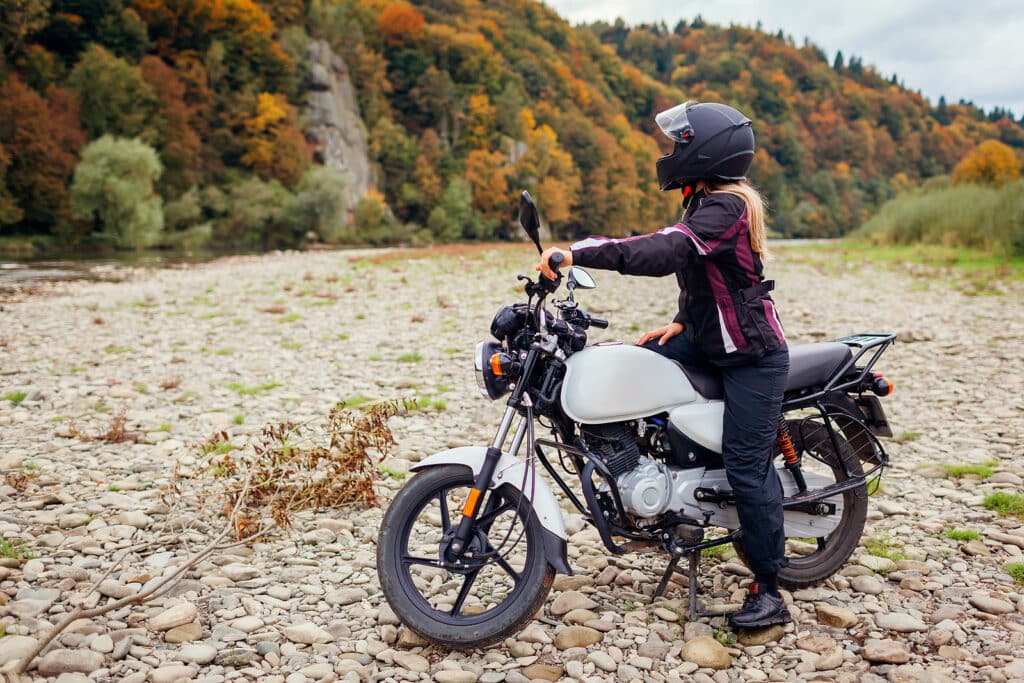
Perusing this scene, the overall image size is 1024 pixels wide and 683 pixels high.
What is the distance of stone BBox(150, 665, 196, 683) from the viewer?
10.3ft

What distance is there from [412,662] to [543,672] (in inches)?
23.8

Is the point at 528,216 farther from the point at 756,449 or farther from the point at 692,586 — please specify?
the point at 692,586

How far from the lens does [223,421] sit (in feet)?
23.9

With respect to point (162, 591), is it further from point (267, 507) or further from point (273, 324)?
point (273, 324)

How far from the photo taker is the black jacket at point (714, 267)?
10.5 feet

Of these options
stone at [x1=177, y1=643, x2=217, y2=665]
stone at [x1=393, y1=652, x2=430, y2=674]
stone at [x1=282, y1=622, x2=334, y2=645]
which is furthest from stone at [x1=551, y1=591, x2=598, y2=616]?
stone at [x1=177, y1=643, x2=217, y2=665]

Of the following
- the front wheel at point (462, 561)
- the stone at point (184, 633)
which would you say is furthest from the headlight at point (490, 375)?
the stone at point (184, 633)

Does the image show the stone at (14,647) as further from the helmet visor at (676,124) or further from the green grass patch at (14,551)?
the helmet visor at (676,124)

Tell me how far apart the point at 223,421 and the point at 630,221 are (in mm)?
88855

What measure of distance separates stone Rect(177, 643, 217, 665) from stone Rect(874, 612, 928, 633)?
325 cm

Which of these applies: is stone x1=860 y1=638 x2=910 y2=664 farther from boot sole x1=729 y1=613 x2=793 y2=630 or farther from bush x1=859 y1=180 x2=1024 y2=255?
bush x1=859 y1=180 x2=1024 y2=255

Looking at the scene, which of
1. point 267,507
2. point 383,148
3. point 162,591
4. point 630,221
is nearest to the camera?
point 162,591

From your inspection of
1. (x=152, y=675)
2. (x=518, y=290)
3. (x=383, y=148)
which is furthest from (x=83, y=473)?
(x=383, y=148)

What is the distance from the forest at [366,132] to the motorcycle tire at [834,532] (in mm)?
9784
